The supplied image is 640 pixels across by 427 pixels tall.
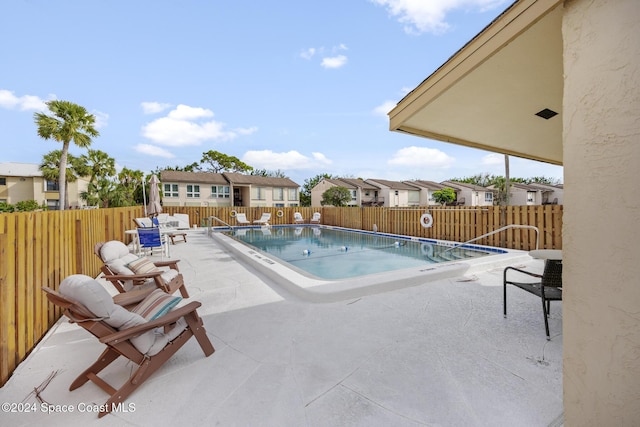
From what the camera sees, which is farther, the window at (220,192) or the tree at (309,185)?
the tree at (309,185)

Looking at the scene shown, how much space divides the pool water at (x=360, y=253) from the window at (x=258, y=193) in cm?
2149

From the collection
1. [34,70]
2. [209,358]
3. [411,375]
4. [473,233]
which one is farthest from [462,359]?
[34,70]

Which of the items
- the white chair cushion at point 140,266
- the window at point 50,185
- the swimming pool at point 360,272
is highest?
the window at point 50,185

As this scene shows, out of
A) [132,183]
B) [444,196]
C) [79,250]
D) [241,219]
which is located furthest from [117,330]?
[444,196]

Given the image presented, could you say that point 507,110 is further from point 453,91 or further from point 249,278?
point 249,278

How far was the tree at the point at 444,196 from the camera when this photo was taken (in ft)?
124

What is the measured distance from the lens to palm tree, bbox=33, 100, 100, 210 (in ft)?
67.6

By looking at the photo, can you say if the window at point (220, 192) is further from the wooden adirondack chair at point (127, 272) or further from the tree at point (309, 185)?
the wooden adirondack chair at point (127, 272)

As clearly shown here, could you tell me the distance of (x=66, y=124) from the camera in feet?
69.9

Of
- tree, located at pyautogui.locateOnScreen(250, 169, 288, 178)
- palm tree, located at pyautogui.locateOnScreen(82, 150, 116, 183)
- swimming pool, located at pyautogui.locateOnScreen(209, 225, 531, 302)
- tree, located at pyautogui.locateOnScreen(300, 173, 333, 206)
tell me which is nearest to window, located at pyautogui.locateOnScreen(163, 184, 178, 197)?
palm tree, located at pyautogui.locateOnScreen(82, 150, 116, 183)

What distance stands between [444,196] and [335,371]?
4006cm

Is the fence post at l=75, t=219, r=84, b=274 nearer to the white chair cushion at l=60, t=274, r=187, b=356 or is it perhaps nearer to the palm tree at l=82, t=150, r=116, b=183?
the white chair cushion at l=60, t=274, r=187, b=356

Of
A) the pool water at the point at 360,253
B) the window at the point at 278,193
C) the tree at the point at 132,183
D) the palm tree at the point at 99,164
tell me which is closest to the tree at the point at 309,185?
the window at the point at 278,193

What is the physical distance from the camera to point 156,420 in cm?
183
